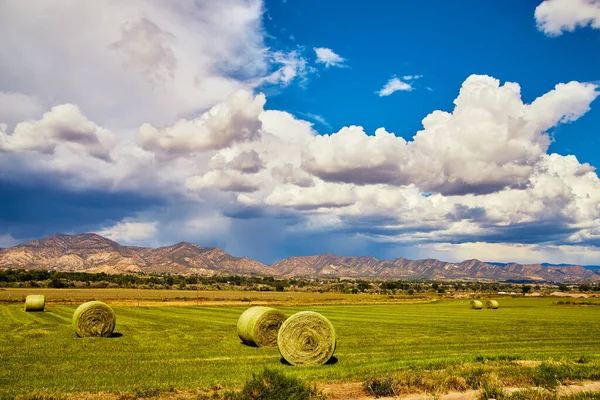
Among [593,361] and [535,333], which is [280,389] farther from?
[535,333]

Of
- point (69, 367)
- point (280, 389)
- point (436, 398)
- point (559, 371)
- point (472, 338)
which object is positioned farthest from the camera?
point (472, 338)

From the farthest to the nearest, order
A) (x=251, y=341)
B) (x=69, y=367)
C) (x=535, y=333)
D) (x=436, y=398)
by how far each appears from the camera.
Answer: (x=535, y=333) < (x=251, y=341) < (x=69, y=367) < (x=436, y=398)

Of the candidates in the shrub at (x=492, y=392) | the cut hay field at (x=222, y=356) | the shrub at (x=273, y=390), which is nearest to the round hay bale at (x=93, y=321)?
the cut hay field at (x=222, y=356)

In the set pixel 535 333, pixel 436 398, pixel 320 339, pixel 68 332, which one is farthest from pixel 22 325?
pixel 535 333

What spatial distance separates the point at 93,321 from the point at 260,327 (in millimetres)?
12258

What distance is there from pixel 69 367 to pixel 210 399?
887 centimetres

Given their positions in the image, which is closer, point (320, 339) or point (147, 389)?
point (147, 389)

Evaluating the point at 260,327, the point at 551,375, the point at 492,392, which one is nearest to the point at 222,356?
the point at 260,327

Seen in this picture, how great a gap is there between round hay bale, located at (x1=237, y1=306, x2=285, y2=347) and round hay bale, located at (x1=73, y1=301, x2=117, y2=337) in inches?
400

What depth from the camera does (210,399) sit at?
493 inches

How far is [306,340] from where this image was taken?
66.5 feet

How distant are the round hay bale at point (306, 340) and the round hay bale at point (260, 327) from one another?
18.5ft

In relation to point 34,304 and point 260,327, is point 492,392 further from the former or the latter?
point 34,304

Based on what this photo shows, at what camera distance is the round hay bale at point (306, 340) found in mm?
19859
